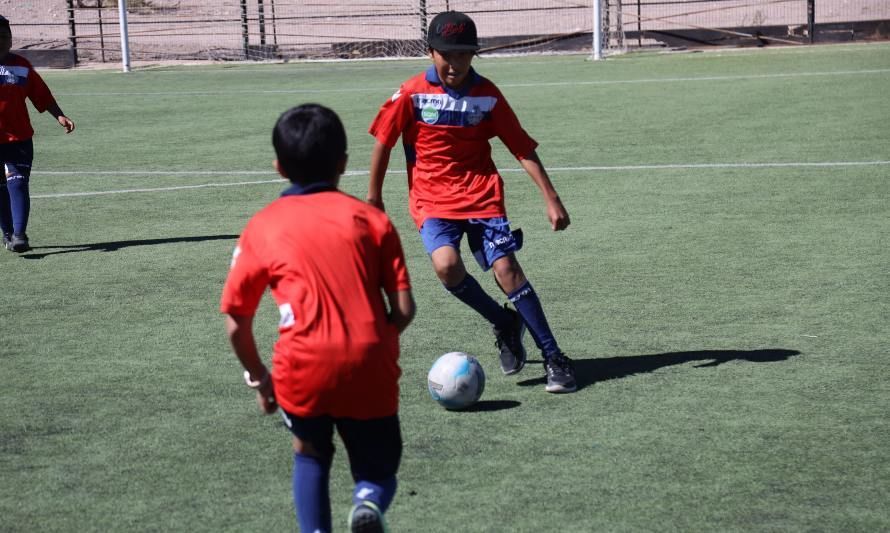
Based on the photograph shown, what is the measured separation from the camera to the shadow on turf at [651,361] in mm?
6723

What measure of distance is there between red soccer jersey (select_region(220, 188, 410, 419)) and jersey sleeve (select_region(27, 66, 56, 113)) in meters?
7.87

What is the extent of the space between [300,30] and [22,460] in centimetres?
4007

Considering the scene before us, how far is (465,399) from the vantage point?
609 cm

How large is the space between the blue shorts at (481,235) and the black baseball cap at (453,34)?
2.87 feet

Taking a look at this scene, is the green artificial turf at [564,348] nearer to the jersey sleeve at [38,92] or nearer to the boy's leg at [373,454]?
→ the boy's leg at [373,454]

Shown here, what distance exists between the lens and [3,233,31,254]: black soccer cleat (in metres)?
10.7

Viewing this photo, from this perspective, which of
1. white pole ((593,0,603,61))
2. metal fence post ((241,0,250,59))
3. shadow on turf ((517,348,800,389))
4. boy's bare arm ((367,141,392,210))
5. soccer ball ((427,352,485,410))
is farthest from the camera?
metal fence post ((241,0,250,59))

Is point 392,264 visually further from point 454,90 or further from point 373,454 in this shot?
point 454,90

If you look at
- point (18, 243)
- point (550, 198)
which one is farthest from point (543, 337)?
point (18, 243)

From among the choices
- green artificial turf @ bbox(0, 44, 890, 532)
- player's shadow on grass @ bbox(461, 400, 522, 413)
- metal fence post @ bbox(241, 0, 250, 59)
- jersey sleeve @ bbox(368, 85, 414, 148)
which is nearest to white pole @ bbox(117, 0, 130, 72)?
metal fence post @ bbox(241, 0, 250, 59)

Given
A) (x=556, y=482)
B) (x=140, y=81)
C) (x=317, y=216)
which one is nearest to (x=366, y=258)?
(x=317, y=216)

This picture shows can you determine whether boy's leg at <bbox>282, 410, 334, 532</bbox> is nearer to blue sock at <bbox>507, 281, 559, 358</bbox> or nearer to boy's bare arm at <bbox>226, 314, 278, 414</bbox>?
boy's bare arm at <bbox>226, 314, 278, 414</bbox>

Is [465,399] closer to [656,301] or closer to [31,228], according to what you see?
[656,301]

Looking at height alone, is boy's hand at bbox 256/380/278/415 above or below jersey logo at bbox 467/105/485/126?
below
